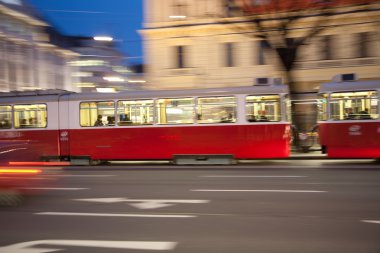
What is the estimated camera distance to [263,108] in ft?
53.1

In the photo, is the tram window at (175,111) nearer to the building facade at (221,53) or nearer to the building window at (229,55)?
the building facade at (221,53)

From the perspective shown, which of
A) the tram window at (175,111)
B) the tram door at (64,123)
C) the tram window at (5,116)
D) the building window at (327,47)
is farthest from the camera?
the building window at (327,47)

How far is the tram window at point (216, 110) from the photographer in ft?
53.6

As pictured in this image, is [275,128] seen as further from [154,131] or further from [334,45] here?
[334,45]

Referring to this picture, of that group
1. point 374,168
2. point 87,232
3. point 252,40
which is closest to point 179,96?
point 374,168

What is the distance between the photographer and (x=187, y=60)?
33.1 meters

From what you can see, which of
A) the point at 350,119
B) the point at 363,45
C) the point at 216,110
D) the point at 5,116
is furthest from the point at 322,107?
the point at 363,45

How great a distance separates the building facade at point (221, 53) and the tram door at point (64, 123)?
48.1 feet

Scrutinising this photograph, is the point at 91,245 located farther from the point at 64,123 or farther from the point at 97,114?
the point at 64,123

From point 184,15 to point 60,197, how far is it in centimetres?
2498

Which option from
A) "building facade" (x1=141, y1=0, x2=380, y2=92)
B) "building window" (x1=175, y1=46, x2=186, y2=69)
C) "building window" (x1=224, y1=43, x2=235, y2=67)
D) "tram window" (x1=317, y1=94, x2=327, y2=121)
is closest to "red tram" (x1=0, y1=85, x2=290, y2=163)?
"tram window" (x1=317, y1=94, x2=327, y2=121)

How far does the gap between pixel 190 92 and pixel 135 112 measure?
237 centimetres

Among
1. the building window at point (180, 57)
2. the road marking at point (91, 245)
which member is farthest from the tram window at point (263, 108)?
the building window at point (180, 57)

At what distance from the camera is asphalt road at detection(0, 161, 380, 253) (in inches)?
228
